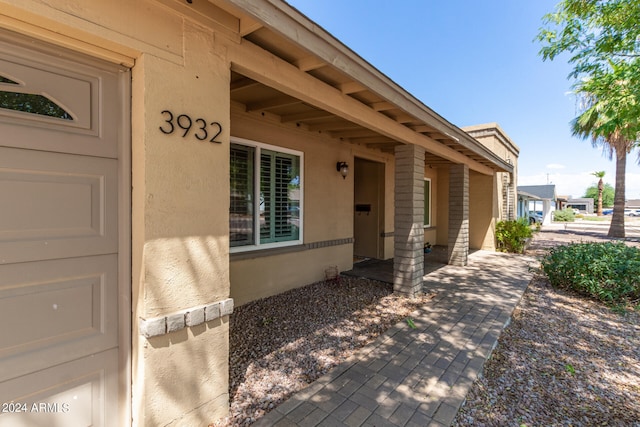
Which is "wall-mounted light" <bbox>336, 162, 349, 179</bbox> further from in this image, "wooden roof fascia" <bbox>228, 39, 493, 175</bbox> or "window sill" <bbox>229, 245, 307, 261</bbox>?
"window sill" <bbox>229, 245, 307, 261</bbox>

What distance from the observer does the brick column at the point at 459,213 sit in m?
7.26

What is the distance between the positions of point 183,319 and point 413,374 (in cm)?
221

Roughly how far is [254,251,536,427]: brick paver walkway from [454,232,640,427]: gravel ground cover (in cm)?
16

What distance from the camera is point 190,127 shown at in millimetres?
1987

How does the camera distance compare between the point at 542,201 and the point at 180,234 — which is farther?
the point at 542,201

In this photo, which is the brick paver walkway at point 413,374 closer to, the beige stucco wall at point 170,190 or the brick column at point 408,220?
the brick column at point 408,220

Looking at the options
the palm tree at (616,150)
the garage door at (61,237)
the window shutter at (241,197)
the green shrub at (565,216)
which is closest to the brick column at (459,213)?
the window shutter at (241,197)

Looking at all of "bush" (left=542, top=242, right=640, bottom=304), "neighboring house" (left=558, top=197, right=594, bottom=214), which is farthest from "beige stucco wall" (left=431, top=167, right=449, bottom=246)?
"neighboring house" (left=558, top=197, right=594, bottom=214)

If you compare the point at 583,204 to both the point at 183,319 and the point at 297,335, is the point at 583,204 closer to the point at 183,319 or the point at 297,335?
the point at 297,335

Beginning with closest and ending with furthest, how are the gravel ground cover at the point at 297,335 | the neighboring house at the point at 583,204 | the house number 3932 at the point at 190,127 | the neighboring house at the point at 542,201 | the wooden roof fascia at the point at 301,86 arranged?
the house number 3932 at the point at 190,127 < the wooden roof fascia at the point at 301,86 < the gravel ground cover at the point at 297,335 < the neighboring house at the point at 542,201 < the neighboring house at the point at 583,204

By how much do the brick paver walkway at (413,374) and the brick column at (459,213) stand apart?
8.38ft

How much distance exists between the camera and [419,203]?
521 centimetres

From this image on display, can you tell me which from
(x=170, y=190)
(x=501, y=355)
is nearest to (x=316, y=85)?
(x=170, y=190)

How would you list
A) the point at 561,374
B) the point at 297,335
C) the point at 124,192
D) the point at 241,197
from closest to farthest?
the point at 124,192
the point at 561,374
the point at 297,335
the point at 241,197
